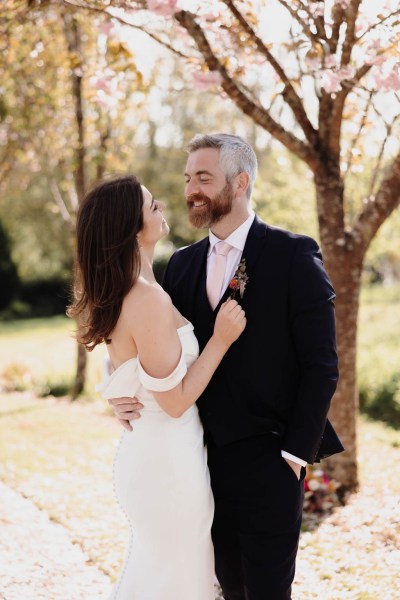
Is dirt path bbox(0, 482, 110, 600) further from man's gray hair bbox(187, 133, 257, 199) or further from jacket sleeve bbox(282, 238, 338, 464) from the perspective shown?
man's gray hair bbox(187, 133, 257, 199)

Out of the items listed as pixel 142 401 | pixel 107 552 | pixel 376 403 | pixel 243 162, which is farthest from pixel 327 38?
pixel 376 403

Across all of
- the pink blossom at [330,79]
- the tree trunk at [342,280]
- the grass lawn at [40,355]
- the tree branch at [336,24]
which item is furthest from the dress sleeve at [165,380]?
the tree trunk at [342,280]

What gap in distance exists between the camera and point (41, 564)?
4332 millimetres

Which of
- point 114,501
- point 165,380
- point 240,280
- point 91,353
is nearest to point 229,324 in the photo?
point 240,280

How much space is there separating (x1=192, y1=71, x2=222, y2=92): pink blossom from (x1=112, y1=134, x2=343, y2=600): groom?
1.28 meters

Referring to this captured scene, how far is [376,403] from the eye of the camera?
377 inches

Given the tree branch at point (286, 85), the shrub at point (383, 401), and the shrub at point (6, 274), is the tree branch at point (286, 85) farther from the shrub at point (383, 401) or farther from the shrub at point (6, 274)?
the shrub at point (6, 274)

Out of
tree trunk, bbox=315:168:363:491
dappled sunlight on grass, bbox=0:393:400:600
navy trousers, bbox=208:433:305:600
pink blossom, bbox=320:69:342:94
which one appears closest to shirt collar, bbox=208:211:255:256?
navy trousers, bbox=208:433:305:600

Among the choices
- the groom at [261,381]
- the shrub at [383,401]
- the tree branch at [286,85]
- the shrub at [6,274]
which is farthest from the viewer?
the shrub at [6,274]

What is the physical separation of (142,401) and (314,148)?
2581 mm

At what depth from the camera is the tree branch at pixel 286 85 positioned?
387cm

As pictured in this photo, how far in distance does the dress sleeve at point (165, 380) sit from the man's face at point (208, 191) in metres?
0.66

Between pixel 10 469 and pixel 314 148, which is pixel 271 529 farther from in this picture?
pixel 10 469

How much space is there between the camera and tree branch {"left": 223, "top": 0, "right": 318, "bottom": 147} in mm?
3869
